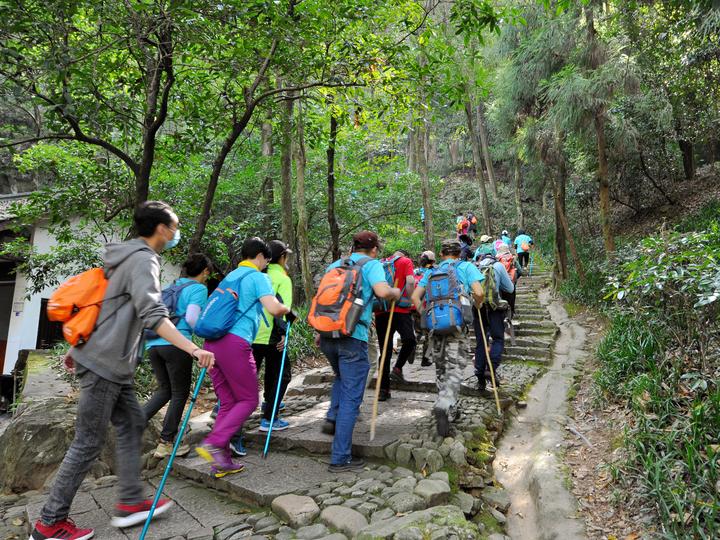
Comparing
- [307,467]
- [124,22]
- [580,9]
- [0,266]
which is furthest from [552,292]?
[0,266]

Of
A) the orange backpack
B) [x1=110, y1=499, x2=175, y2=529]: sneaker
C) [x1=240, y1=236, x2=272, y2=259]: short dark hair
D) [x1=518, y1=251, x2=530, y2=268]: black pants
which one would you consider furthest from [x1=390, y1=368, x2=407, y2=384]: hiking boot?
[x1=518, y1=251, x2=530, y2=268]: black pants

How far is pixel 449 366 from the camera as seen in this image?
4.44m

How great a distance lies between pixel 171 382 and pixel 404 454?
2.31m

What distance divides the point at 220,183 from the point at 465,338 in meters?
9.06

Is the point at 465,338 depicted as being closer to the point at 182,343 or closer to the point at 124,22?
the point at 182,343

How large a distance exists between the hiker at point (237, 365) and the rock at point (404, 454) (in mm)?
1322

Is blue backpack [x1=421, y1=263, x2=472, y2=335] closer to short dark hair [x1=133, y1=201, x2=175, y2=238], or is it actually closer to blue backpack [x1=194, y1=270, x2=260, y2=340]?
blue backpack [x1=194, y1=270, x2=260, y2=340]

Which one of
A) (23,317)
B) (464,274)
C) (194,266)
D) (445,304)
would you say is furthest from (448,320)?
(23,317)

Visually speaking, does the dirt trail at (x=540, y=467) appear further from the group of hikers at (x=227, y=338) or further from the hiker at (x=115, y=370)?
the hiker at (x=115, y=370)

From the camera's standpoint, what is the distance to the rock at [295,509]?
3.07m

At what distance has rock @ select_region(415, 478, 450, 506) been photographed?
3.28 m

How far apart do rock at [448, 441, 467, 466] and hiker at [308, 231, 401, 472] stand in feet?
2.58

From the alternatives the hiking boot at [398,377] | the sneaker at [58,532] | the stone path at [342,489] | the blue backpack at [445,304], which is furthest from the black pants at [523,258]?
the sneaker at [58,532]

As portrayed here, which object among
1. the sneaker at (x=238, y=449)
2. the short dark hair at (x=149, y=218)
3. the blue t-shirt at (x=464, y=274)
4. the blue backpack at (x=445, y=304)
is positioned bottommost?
the sneaker at (x=238, y=449)
